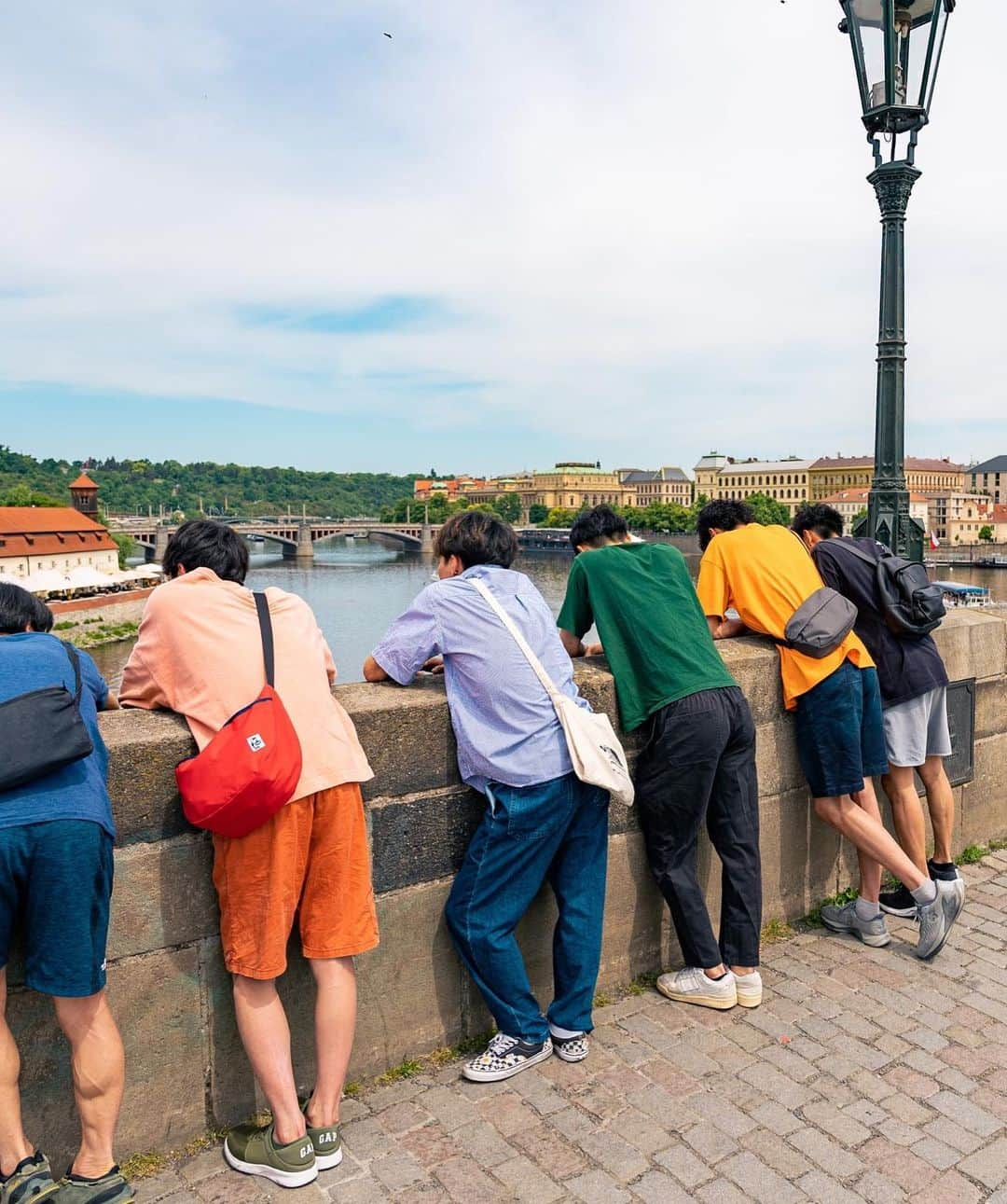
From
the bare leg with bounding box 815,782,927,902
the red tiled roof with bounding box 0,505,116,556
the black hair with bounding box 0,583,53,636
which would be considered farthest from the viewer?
the red tiled roof with bounding box 0,505,116,556

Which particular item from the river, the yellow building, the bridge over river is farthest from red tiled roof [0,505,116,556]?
the yellow building

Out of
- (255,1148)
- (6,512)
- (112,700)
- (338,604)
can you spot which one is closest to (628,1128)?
(255,1148)

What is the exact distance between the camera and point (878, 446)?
5.28 meters

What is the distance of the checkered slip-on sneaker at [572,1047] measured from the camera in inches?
117

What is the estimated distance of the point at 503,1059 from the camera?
9.51 ft

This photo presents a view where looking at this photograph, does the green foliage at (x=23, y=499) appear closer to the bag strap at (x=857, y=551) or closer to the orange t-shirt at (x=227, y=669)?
the bag strap at (x=857, y=551)

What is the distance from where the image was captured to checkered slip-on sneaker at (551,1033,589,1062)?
9.75ft

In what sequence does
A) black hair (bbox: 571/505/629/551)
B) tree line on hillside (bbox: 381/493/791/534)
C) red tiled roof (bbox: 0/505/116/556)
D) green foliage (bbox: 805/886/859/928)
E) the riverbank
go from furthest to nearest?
tree line on hillside (bbox: 381/493/791/534) < red tiled roof (bbox: 0/505/116/556) < the riverbank < green foliage (bbox: 805/886/859/928) < black hair (bbox: 571/505/629/551)

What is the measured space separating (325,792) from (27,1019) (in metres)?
0.81

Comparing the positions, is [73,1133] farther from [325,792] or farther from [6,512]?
[6,512]

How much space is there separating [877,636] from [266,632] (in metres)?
2.35

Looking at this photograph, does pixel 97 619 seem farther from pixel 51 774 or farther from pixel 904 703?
pixel 51 774

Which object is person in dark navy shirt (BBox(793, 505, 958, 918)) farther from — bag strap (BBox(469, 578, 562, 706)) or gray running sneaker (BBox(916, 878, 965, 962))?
bag strap (BBox(469, 578, 562, 706))

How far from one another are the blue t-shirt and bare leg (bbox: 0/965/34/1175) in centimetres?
38
